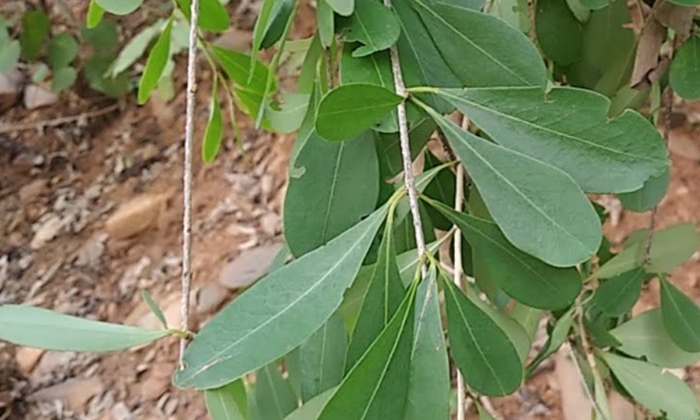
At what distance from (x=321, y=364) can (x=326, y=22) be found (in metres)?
0.19

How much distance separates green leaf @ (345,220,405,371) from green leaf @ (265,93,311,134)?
18cm

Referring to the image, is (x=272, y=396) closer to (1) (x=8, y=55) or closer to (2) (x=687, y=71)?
(2) (x=687, y=71)

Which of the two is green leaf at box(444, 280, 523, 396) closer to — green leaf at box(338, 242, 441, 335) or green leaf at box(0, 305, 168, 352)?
green leaf at box(338, 242, 441, 335)

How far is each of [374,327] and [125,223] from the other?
106cm

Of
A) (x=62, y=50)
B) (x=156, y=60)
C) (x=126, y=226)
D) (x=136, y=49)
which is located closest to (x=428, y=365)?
(x=156, y=60)

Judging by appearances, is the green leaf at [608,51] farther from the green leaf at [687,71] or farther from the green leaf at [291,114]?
the green leaf at [291,114]

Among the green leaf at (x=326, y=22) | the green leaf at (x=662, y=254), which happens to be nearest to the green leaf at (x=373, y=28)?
the green leaf at (x=326, y=22)

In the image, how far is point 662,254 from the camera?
0.69 meters

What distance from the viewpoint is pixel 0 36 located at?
1326 mm

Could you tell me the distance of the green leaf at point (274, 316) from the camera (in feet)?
1.30

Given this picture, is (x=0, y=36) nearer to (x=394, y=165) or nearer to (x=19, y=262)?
(x=19, y=262)

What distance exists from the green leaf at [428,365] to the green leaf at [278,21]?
160mm

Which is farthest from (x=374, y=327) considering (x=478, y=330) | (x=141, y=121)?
(x=141, y=121)

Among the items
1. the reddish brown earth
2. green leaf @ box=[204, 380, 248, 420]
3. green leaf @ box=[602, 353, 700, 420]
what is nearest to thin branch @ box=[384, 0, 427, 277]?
green leaf @ box=[204, 380, 248, 420]
